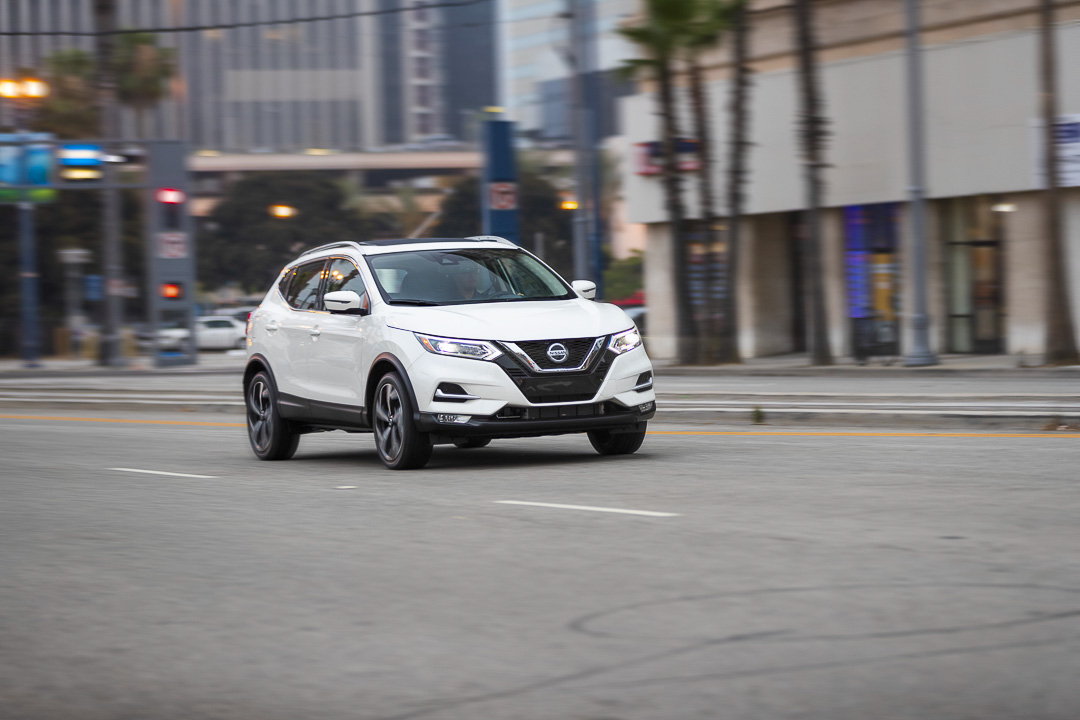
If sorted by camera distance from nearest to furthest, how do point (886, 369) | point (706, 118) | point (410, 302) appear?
point (410, 302), point (886, 369), point (706, 118)

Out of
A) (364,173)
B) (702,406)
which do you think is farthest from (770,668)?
(364,173)

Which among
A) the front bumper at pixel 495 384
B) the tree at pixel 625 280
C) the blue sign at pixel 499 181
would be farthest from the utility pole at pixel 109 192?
the tree at pixel 625 280

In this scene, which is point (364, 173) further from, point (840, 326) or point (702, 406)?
point (702, 406)

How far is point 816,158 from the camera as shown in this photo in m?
27.8

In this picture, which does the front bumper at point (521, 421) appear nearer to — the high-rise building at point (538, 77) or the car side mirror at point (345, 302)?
the car side mirror at point (345, 302)

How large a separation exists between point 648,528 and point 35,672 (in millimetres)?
3363

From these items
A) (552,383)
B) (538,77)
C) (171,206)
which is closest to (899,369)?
(552,383)

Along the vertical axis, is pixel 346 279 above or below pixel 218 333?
above

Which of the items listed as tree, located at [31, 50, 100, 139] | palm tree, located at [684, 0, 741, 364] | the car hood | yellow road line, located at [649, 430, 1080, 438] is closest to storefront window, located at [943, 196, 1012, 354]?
palm tree, located at [684, 0, 741, 364]

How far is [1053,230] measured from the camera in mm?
24125

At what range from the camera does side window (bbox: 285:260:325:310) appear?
1293cm

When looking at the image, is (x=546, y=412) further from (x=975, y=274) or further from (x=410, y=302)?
(x=975, y=274)

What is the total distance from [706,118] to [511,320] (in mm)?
21742

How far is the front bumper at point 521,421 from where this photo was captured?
1080 centimetres
